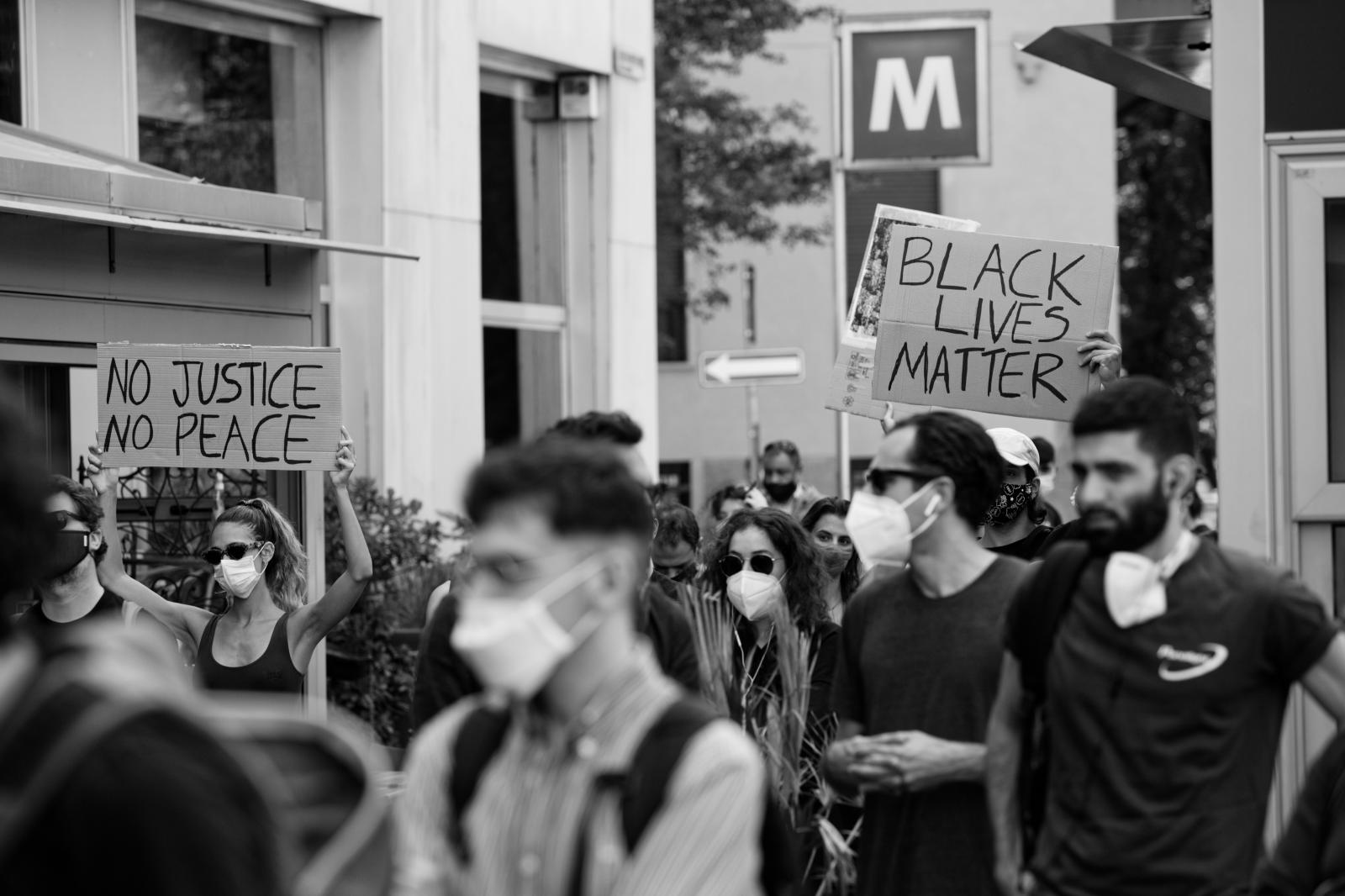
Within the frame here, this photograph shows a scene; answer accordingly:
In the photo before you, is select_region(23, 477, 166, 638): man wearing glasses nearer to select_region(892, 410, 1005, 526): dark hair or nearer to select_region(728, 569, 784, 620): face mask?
select_region(728, 569, 784, 620): face mask

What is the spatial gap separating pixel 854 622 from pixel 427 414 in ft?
31.8

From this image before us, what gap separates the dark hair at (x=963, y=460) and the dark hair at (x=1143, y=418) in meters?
0.53

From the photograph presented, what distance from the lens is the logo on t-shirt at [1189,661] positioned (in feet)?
11.9

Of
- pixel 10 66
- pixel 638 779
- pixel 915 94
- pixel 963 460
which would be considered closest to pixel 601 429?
pixel 963 460

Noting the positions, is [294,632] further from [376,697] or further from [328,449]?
[376,697]

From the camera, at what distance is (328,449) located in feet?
24.1

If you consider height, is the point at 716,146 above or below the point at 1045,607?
above

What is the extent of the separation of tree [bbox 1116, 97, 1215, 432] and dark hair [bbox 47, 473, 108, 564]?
2832cm

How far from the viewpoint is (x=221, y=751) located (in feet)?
6.81

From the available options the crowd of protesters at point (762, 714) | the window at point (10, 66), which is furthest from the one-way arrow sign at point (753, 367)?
the crowd of protesters at point (762, 714)

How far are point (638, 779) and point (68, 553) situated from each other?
434cm

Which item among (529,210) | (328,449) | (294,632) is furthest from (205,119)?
(294,632)

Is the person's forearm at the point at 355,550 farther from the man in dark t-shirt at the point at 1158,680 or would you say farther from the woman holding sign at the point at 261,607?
the man in dark t-shirt at the point at 1158,680

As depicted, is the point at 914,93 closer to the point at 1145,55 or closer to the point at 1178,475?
the point at 1145,55
